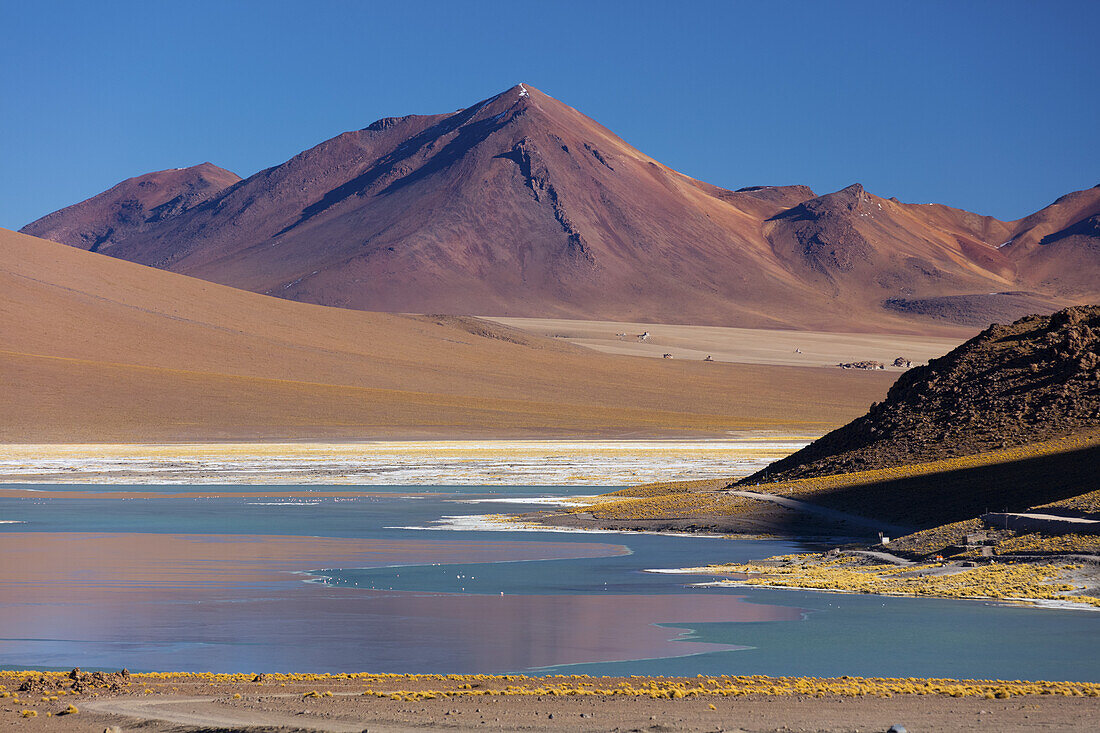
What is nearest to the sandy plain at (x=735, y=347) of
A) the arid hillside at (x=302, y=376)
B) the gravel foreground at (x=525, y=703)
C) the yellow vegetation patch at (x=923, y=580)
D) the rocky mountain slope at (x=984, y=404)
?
the arid hillside at (x=302, y=376)

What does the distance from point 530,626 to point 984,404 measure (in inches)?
930

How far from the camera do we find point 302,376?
11088 cm

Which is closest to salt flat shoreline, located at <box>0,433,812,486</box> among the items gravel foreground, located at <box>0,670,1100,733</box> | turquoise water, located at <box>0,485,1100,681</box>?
turquoise water, located at <box>0,485,1100,681</box>

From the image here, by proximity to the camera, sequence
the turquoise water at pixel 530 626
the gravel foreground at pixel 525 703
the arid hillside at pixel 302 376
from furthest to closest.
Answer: the arid hillside at pixel 302 376 < the turquoise water at pixel 530 626 < the gravel foreground at pixel 525 703

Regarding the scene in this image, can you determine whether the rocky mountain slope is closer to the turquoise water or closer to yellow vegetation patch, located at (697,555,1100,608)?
the turquoise water

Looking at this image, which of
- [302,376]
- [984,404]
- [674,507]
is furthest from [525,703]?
[302,376]

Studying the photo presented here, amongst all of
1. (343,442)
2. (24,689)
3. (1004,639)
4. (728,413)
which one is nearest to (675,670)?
(1004,639)

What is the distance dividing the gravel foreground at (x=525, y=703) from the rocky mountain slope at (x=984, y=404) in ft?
78.0

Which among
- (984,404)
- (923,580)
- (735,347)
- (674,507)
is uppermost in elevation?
(735,347)

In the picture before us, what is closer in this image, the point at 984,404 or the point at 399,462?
the point at 984,404

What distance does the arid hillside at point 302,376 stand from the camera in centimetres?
8894

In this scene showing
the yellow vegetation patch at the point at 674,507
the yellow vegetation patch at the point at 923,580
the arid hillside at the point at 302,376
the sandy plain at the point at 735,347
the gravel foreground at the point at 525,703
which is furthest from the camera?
the sandy plain at the point at 735,347

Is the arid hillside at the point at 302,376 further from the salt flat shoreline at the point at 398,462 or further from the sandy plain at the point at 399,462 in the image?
the sandy plain at the point at 399,462

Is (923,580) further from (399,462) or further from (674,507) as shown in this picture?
(399,462)
